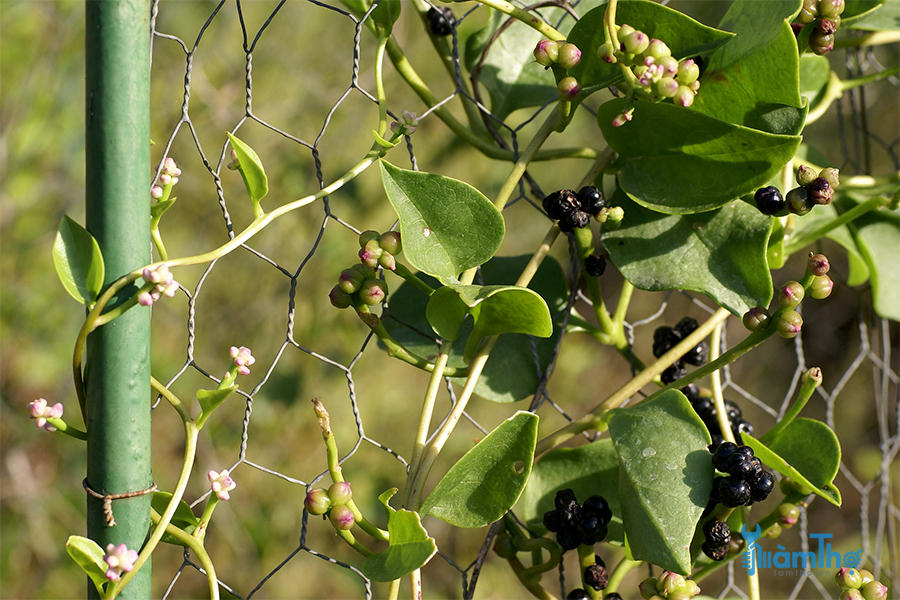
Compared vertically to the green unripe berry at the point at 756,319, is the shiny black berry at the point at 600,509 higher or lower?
lower

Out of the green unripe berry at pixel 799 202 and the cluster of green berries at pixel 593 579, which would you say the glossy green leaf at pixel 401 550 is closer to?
the cluster of green berries at pixel 593 579

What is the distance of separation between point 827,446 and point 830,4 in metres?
0.23

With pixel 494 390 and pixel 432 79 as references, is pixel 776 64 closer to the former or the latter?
pixel 494 390

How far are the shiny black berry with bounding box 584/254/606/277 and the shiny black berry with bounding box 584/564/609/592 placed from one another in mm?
170

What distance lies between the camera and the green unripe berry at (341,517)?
31cm

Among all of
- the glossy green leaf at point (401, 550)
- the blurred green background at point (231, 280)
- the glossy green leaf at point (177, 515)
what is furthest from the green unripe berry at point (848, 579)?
the blurred green background at point (231, 280)

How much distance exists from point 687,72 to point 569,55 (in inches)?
2.2

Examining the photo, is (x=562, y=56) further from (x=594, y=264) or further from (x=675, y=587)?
(x=675, y=587)

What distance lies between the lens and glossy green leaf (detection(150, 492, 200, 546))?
0.31 metres

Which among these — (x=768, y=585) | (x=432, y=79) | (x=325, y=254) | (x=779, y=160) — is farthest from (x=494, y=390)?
(x=768, y=585)

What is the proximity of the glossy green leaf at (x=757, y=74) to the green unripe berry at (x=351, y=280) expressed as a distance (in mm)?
192

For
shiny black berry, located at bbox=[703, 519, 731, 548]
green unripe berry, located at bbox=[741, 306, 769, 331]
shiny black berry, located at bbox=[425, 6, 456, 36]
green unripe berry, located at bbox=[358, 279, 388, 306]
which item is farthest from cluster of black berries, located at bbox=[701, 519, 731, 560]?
shiny black berry, located at bbox=[425, 6, 456, 36]

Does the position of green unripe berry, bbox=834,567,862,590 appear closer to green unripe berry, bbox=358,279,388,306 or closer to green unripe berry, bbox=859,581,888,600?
green unripe berry, bbox=859,581,888,600

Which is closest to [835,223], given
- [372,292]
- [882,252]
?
[882,252]
